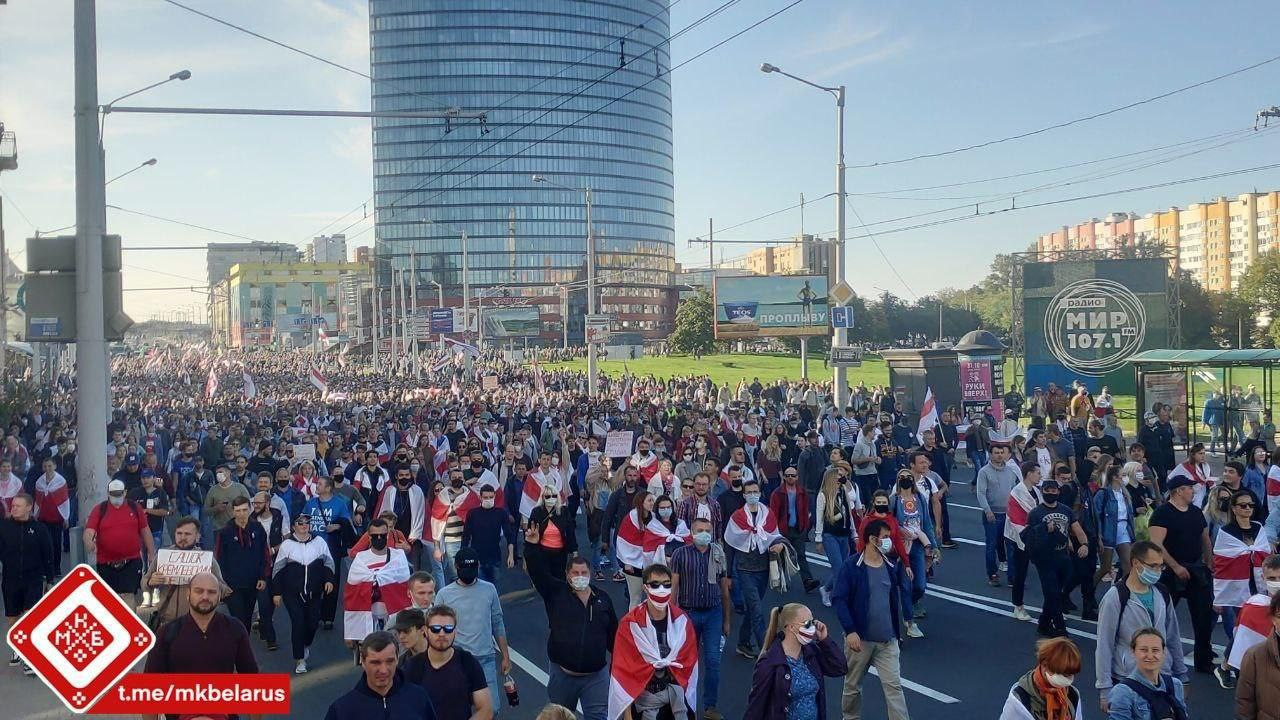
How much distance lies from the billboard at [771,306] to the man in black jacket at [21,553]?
97.5ft

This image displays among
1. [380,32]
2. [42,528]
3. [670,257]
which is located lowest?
[42,528]

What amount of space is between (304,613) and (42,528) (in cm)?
290

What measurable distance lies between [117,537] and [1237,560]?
9.16 m

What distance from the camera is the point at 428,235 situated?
469 ft

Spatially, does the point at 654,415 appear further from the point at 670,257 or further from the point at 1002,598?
the point at 670,257

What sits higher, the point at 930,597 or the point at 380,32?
the point at 380,32

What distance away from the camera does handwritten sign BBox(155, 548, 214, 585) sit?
22.4 ft

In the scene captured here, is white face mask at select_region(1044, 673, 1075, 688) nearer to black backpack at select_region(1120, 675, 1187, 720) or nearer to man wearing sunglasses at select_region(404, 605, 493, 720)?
black backpack at select_region(1120, 675, 1187, 720)

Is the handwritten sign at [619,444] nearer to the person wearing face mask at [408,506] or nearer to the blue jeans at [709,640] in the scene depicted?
the person wearing face mask at [408,506]

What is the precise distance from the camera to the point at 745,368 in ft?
181

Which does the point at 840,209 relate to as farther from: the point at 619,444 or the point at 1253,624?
the point at 1253,624

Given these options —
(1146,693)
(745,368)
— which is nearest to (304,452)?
(1146,693)

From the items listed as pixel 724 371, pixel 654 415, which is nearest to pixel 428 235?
pixel 724 371

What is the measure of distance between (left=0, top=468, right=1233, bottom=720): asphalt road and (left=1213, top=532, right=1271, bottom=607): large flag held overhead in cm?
69
